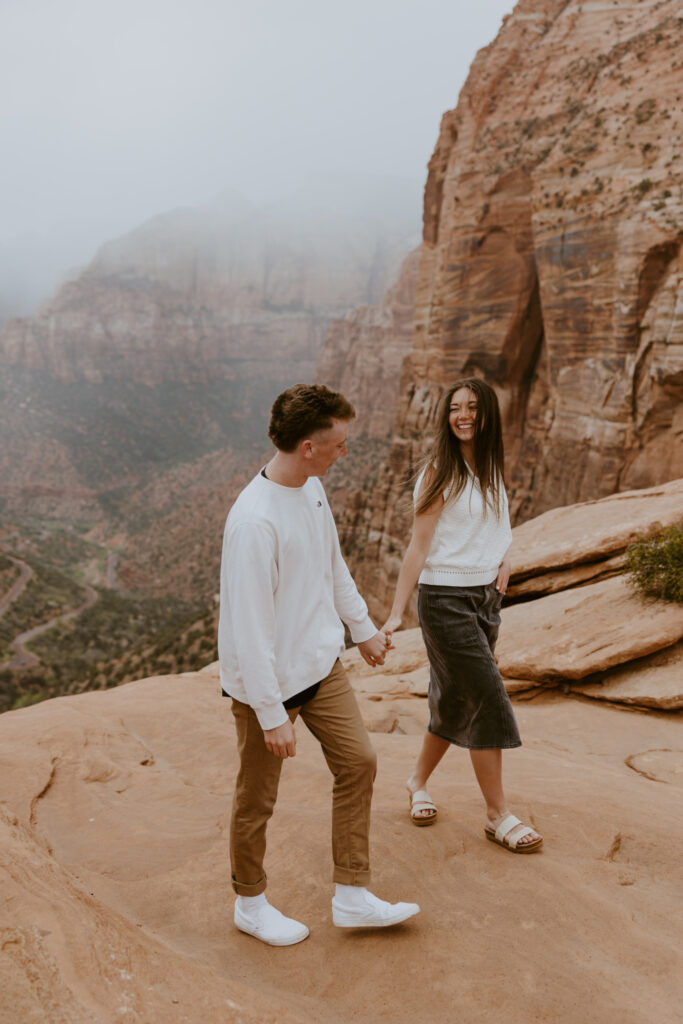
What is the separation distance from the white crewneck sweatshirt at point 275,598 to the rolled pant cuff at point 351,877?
779mm

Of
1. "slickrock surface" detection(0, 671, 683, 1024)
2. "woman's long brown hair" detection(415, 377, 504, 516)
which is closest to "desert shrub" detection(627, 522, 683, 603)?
"slickrock surface" detection(0, 671, 683, 1024)

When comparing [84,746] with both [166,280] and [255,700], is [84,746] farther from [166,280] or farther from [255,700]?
[166,280]

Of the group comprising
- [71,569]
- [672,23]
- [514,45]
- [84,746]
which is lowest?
[71,569]

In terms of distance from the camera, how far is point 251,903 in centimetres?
295

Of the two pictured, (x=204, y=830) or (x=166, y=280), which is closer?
(x=204, y=830)

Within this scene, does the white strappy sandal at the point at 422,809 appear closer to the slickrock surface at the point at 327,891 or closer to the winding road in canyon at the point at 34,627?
the slickrock surface at the point at 327,891

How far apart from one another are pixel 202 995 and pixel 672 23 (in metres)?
27.2

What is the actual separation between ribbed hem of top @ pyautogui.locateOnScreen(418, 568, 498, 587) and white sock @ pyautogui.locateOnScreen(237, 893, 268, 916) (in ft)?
5.34

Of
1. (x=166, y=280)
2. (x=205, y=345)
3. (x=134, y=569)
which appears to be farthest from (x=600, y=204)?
(x=166, y=280)

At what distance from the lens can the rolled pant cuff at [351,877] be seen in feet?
9.41

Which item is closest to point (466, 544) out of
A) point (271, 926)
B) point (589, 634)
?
point (271, 926)

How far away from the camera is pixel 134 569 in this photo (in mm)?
58594

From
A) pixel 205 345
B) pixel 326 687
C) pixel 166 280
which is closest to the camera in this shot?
pixel 326 687

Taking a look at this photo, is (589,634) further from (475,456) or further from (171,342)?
(171,342)
